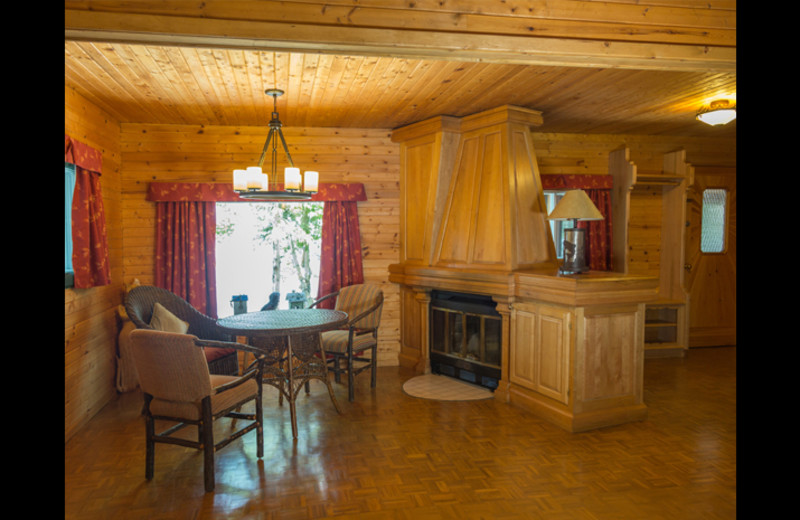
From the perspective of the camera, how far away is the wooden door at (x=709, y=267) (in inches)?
245

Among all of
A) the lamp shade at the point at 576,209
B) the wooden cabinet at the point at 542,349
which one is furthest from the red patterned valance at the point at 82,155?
the lamp shade at the point at 576,209

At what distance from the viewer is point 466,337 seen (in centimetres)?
478

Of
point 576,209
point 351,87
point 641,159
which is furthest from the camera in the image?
point 641,159

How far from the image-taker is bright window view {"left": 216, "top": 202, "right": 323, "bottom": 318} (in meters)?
5.48

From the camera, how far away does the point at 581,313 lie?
3.61m

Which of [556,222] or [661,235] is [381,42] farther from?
[661,235]

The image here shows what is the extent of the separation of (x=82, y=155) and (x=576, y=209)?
147 inches

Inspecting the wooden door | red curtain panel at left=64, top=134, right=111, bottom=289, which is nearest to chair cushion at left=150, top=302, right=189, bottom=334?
red curtain panel at left=64, top=134, right=111, bottom=289

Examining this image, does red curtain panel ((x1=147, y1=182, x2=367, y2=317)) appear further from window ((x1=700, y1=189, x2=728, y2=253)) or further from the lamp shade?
window ((x1=700, y1=189, x2=728, y2=253))

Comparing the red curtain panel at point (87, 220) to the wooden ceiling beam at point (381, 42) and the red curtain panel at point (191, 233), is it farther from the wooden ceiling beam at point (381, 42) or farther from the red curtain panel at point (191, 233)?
the wooden ceiling beam at point (381, 42)

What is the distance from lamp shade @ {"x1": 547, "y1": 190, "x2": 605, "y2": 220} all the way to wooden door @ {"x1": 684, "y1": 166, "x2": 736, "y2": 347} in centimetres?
284

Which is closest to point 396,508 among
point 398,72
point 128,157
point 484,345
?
point 484,345

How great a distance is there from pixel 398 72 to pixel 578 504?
9.45 feet

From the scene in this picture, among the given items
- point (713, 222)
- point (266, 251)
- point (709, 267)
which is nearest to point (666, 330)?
point (709, 267)
